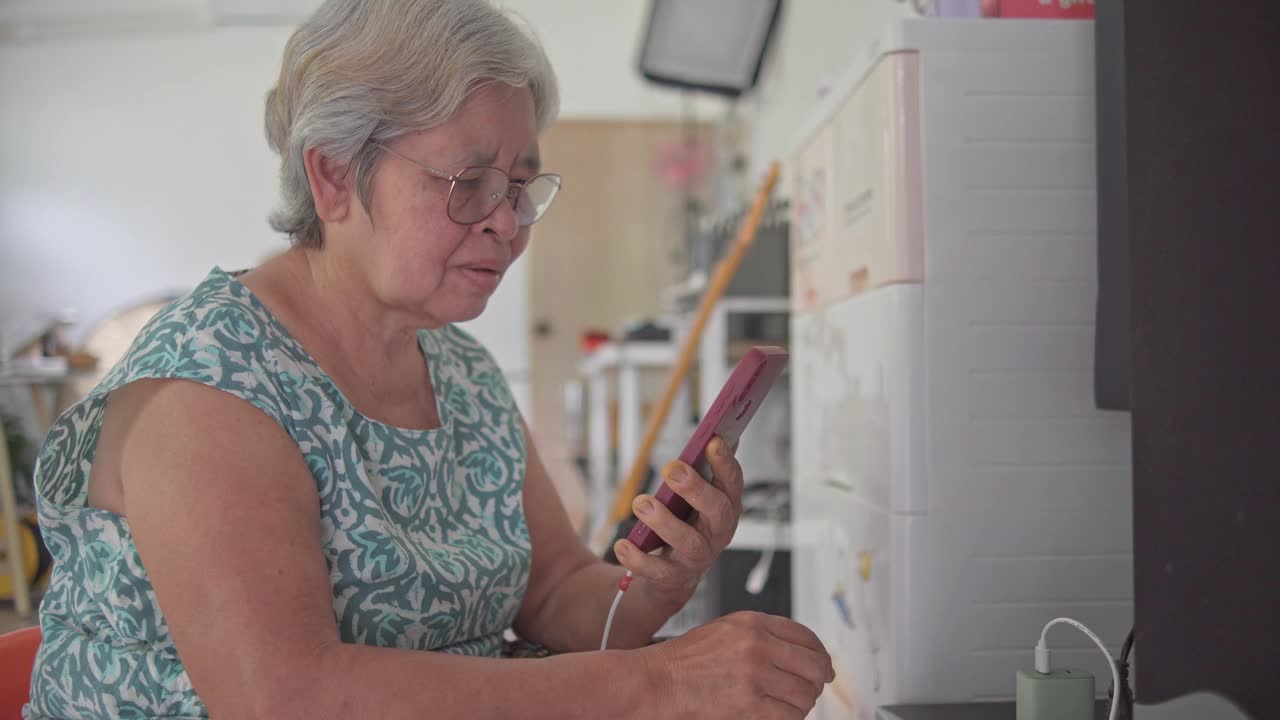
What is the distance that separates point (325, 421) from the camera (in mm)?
971

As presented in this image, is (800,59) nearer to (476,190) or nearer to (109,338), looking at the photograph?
(476,190)

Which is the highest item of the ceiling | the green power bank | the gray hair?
the ceiling

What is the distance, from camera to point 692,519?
0.99 m

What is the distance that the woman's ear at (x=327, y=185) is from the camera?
39.9 inches

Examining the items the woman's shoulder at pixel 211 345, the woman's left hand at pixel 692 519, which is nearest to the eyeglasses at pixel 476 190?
the woman's shoulder at pixel 211 345

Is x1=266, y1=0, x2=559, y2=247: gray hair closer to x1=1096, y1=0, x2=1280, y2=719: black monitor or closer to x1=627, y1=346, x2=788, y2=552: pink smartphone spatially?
x1=627, y1=346, x2=788, y2=552: pink smartphone

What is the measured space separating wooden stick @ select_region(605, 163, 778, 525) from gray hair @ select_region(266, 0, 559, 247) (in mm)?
1550

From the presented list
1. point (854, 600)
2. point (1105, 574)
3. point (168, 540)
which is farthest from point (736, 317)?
point (168, 540)

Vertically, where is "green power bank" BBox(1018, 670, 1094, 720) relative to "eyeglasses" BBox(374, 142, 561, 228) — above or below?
below

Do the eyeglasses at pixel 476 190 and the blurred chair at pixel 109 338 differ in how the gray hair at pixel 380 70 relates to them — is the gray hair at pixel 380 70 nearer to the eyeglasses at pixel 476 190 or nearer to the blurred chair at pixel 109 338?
the eyeglasses at pixel 476 190

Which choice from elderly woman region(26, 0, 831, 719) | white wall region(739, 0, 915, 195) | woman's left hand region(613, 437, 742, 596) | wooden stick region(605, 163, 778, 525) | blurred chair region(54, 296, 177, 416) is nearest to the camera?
elderly woman region(26, 0, 831, 719)

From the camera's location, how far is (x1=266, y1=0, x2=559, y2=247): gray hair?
0.97m

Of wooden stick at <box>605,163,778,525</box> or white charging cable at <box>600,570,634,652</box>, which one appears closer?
white charging cable at <box>600,570,634,652</box>

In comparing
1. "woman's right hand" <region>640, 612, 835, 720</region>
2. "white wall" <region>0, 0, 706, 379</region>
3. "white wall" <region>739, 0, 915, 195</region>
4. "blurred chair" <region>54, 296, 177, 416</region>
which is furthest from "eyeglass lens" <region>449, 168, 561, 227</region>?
"white wall" <region>0, 0, 706, 379</region>
